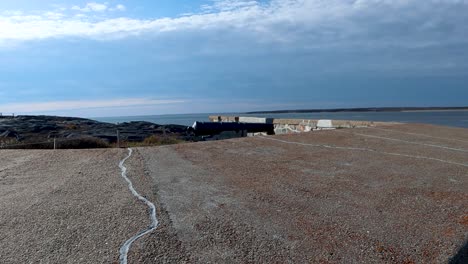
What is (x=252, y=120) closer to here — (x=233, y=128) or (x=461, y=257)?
(x=233, y=128)

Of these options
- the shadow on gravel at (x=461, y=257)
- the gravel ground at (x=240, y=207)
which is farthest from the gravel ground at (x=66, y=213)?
the shadow on gravel at (x=461, y=257)

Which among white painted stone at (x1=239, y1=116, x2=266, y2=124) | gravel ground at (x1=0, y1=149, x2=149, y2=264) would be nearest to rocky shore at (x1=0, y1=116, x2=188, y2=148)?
white painted stone at (x1=239, y1=116, x2=266, y2=124)

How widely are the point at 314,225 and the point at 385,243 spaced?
0.82 meters

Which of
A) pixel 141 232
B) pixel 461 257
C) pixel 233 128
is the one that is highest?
pixel 233 128

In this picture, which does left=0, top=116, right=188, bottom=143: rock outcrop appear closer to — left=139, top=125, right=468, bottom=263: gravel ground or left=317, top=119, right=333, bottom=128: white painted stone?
left=317, top=119, right=333, bottom=128: white painted stone

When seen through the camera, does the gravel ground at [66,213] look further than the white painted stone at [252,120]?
No

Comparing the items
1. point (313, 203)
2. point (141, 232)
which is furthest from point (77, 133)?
point (141, 232)

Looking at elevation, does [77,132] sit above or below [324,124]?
below

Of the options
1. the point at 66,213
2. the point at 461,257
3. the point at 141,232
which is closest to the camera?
the point at 461,257

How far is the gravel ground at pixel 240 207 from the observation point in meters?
4.82

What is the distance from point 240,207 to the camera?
6.21 metres

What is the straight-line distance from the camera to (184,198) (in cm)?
668

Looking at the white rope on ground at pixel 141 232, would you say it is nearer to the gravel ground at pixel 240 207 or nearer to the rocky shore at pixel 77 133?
the gravel ground at pixel 240 207

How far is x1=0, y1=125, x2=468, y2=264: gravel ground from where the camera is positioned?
4824mm
